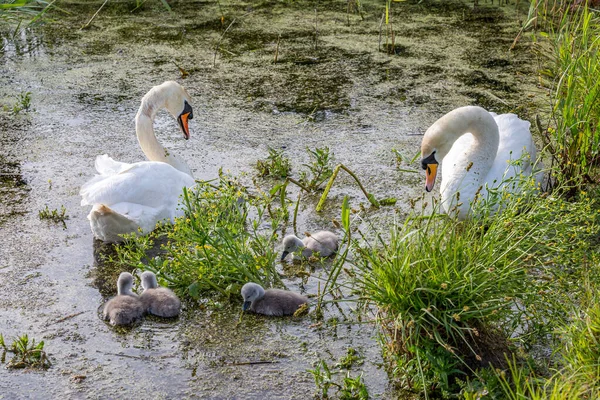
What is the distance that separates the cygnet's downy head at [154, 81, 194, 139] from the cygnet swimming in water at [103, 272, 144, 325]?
6.14 feet

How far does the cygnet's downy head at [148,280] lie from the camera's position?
379 centimetres

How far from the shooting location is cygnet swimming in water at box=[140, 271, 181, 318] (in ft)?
12.0

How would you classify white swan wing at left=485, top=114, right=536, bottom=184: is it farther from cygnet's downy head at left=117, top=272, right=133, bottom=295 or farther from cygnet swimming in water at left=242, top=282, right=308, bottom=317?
cygnet's downy head at left=117, top=272, right=133, bottom=295

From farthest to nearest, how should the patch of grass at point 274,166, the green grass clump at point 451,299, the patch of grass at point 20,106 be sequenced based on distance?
the patch of grass at point 20,106
the patch of grass at point 274,166
the green grass clump at point 451,299

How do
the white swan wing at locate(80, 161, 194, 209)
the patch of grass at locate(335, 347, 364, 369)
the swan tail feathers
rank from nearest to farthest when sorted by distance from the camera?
the patch of grass at locate(335, 347, 364, 369)
the swan tail feathers
the white swan wing at locate(80, 161, 194, 209)

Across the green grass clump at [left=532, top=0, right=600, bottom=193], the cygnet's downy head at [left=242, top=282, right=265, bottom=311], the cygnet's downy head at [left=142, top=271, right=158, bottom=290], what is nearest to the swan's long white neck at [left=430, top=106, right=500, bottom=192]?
the green grass clump at [left=532, top=0, right=600, bottom=193]

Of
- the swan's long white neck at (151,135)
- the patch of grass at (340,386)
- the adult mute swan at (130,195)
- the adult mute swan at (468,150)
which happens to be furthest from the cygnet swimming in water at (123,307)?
the adult mute swan at (468,150)

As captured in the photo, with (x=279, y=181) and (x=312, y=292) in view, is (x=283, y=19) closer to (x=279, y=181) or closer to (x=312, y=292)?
(x=279, y=181)

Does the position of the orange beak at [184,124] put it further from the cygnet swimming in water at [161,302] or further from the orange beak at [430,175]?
the cygnet swimming in water at [161,302]

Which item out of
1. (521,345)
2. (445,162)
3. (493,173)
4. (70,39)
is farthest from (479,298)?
(70,39)

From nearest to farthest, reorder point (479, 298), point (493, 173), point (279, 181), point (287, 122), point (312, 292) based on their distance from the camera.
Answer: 1. point (479, 298)
2. point (312, 292)
3. point (493, 173)
4. point (279, 181)
5. point (287, 122)

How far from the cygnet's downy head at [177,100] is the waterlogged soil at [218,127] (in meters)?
0.32

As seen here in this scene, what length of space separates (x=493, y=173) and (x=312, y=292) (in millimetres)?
1291

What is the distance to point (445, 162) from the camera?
4.94m
